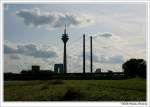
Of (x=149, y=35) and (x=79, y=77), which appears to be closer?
(x=149, y=35)

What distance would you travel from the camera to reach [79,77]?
25.1 m

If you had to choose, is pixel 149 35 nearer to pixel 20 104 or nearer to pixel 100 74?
pixel 20 104

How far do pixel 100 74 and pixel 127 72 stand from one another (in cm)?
257

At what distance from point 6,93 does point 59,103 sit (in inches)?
132

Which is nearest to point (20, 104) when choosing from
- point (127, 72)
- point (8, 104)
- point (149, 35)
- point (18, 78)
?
point (8, 104)

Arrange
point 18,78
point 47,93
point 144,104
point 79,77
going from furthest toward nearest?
point 79,77, point 18,78, point 47,93, point 144,104

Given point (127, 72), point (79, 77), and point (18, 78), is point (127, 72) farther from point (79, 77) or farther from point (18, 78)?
point (18, 78)

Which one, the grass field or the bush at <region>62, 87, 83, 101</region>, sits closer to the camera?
the grass field

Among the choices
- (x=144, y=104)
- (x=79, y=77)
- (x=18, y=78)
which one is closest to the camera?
(x=144, y=104)

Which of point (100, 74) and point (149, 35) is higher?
point (149, 35)

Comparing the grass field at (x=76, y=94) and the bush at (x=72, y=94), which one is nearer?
the grass field at (x=76, y=94)

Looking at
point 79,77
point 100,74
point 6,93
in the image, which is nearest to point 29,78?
point 79,77

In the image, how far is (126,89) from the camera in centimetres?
1576

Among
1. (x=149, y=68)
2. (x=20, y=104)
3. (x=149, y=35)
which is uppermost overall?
(x=149, y=35)
